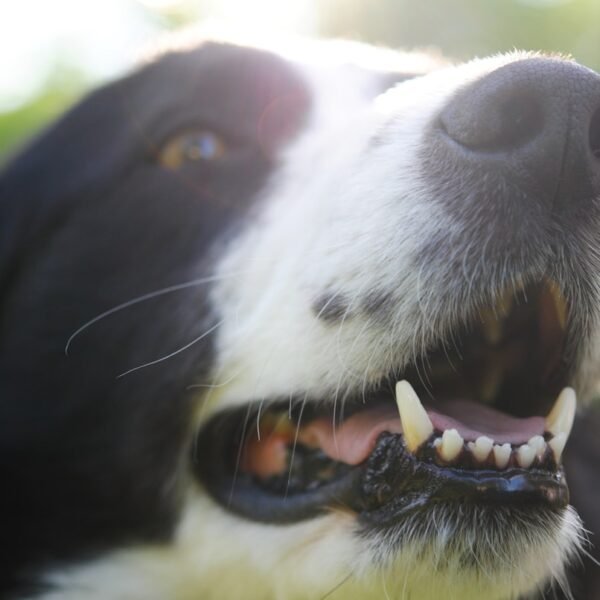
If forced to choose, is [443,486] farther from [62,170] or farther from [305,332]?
[62,170]

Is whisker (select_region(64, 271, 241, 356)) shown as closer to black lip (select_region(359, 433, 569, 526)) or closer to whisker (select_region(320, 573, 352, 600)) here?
black lip (select_region(359, 433, 569, 526))

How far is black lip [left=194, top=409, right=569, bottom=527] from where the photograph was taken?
180 cm

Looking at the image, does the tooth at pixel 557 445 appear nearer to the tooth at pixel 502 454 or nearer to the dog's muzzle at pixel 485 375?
the dog's muzzle at pixel 485 375

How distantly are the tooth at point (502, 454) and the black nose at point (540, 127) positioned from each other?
0.50m

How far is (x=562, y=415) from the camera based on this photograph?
1.93m

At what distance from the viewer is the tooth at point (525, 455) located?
1.80 meters

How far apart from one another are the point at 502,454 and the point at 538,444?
88 millimetres

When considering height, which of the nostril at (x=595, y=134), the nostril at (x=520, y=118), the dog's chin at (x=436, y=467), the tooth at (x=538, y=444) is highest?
the nostril at (x=520, y=118)

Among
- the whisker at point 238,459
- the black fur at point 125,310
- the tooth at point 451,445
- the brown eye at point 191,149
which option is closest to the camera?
the tooth at point 451,445

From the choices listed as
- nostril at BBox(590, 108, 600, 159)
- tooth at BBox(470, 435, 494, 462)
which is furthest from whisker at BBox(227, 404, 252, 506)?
nostril at BBox(590, 108, 600, 159)

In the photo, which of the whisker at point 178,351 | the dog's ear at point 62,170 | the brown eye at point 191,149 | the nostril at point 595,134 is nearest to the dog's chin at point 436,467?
the whisker at point 178,351

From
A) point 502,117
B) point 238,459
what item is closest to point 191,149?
point 238,459

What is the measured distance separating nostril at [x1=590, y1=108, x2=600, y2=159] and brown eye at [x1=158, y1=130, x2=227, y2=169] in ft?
3.54

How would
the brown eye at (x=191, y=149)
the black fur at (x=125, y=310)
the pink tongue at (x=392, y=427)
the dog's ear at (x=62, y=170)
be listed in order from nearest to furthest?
the pink tongue at (x=392, y=427), the black fur at (x=125, y=310), the brown eye at (x=191, y=149), the dog's ear at (x=62, y=170)
